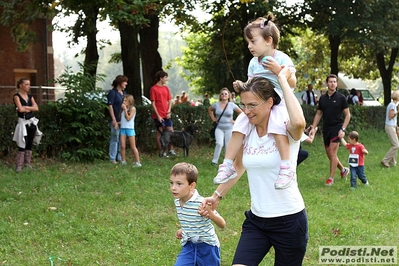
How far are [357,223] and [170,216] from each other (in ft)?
8.84

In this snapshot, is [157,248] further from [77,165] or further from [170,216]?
[77,165]

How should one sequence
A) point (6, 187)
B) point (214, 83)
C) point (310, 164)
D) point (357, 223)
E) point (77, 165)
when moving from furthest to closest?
point (214, 83) < point (310, 164) < point (77, 165) < point (6, 187) < point (357, 223)

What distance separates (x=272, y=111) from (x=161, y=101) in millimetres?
11368

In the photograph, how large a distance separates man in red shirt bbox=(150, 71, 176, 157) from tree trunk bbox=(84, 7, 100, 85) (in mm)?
1556

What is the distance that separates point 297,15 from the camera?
90.5ft

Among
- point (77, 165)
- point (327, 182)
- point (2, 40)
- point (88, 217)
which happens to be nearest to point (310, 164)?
point (327, 182)

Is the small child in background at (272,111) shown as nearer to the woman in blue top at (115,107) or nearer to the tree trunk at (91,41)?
the woman in blue top at (115,107)

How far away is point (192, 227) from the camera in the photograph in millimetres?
5277

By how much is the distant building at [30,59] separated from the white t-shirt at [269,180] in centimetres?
2374

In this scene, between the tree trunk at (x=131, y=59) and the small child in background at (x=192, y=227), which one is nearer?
the small child in background at (x=192, y=227)

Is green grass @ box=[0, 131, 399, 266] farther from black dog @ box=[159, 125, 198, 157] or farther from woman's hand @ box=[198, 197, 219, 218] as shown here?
woman's hand @ box=[198, 197, 219, 218]

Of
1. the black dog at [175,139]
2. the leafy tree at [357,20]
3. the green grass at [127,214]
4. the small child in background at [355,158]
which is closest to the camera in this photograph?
the green grass at [127,214]

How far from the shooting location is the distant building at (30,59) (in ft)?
91.8

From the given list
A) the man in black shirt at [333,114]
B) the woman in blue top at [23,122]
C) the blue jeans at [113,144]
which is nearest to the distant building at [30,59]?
the blue jeans at [113,144]
